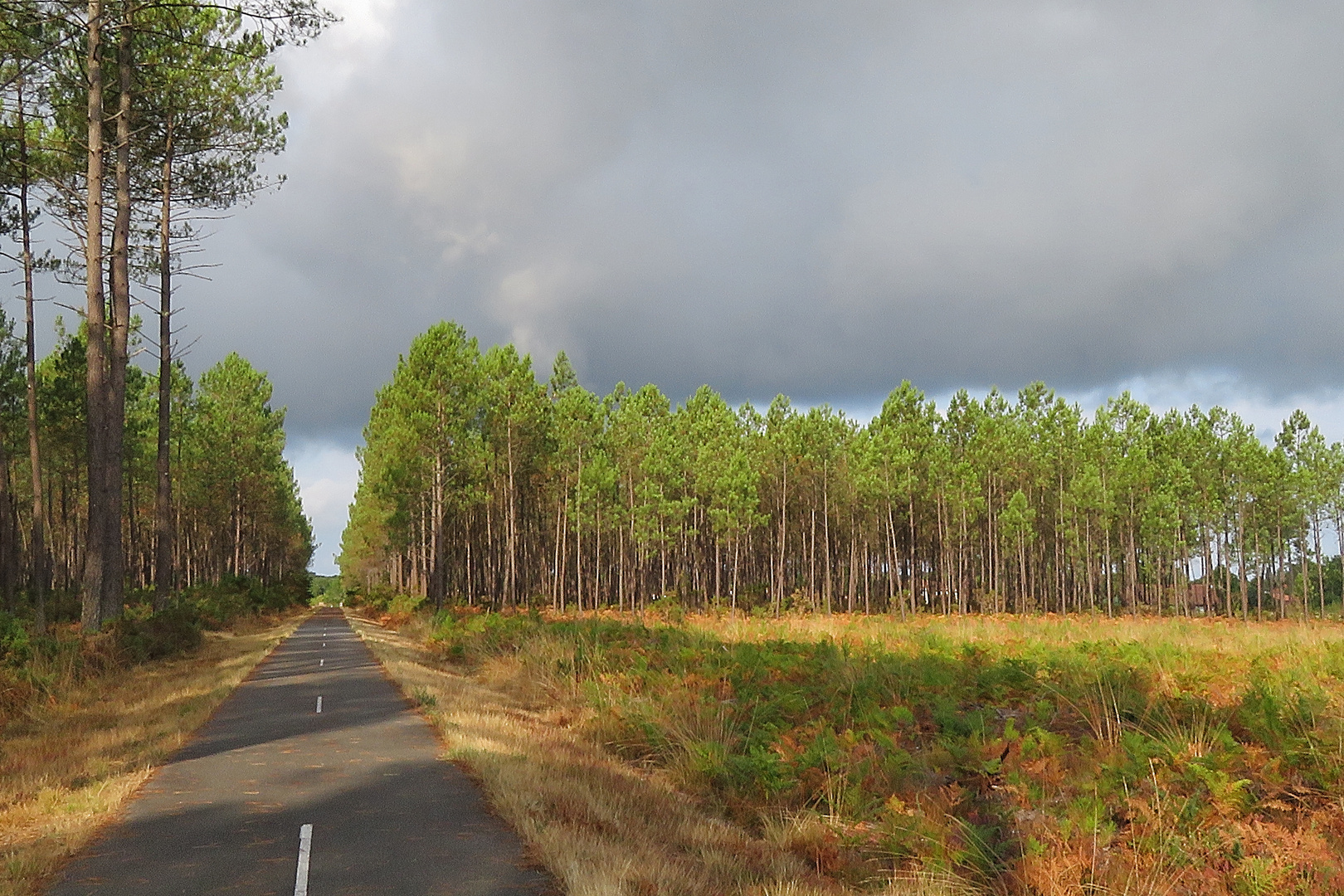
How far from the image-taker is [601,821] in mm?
8523

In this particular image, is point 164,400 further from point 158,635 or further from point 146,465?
point 146,465

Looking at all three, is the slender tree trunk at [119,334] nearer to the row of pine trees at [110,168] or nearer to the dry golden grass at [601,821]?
the row of pine trees at [110,168]

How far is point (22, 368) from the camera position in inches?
1384

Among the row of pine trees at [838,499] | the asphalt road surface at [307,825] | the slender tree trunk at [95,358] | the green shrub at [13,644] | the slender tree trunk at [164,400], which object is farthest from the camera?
the row of pine trees at [838,499]

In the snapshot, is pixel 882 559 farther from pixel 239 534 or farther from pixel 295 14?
pixel 295 14

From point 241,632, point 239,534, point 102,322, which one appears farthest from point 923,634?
point 239,534

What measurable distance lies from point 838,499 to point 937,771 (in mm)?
56612

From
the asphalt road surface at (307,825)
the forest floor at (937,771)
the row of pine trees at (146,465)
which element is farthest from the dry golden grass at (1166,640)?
the row of pine trees at (146,465)

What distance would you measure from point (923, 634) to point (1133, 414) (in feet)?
208

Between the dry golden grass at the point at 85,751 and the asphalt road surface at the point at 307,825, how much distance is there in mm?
295

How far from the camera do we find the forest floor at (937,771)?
7422 mm

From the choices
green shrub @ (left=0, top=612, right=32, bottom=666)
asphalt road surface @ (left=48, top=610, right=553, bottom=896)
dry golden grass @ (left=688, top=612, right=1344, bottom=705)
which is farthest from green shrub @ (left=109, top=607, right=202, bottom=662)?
dry golden grass @ (left=688, top=612, right=1344, bottom=705)

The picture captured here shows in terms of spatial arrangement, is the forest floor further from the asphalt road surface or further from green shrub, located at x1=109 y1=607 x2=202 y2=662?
green shrub, located at x1=109 y1=607 x2=202 y2=662

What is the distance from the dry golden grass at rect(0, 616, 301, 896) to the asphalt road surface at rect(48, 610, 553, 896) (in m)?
0.29
